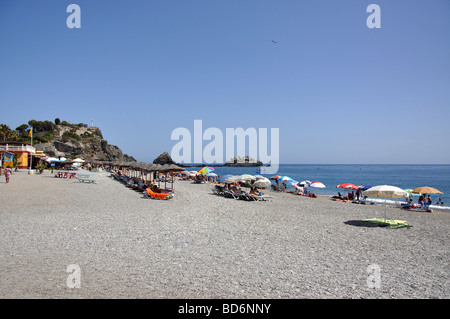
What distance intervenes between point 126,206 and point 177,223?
4356 mm

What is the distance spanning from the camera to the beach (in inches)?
194

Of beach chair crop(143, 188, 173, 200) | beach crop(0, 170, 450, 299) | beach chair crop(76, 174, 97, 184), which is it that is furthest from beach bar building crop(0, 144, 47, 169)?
beach crop(0, 170, 450, 299)

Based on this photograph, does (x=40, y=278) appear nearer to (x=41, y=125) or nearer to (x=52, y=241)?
(x=52, y=241)

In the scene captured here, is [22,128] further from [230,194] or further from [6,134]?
[230,194]

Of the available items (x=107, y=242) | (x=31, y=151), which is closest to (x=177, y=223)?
(x=107, y=242)

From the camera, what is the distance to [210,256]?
6676 millimetres

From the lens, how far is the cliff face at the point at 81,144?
68.2 meters

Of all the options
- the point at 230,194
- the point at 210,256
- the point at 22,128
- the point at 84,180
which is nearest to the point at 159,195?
the point at 230,194

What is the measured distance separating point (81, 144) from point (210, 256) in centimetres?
8073

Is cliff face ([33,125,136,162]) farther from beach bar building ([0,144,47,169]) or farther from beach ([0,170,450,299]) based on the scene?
beach ([0,170,450,299])

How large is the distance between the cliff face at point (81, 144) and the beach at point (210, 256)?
57409mm

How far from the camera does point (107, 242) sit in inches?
294

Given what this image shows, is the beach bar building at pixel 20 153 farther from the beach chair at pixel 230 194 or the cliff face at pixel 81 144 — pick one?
the beach chair at pixel 230 194

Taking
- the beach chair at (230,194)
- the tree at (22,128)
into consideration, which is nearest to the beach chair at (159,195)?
the beach chair at (230,194)
